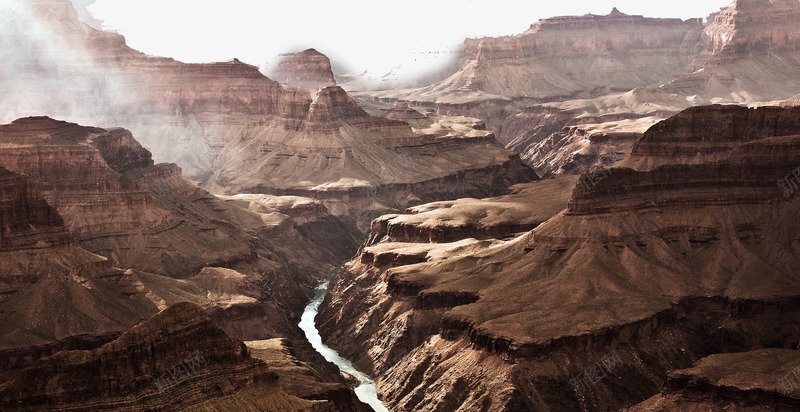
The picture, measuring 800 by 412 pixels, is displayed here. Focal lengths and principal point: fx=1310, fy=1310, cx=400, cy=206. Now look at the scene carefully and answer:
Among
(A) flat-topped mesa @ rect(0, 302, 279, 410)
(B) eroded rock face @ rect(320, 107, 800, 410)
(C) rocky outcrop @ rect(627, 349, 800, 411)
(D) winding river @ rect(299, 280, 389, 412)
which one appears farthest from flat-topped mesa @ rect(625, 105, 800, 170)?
(A) flat-topped mesa @ rect(0, 302, 279, 410)

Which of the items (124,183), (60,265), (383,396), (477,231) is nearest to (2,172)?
(60,265)

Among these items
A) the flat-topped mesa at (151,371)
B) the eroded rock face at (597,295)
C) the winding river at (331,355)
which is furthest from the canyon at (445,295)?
the winding river at (331,355)

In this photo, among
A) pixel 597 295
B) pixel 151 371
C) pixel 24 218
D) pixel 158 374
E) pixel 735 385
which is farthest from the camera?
pixel 24 218

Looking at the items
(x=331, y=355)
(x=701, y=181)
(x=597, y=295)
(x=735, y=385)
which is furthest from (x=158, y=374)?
(x=701, y=181)

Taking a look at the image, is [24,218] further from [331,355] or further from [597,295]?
[597,295]

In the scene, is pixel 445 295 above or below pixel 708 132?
below

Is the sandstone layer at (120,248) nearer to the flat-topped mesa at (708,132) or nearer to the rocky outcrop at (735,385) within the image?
the rocky outcrop at (735,385)

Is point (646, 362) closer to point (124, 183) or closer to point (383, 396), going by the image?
point (383, 396)
